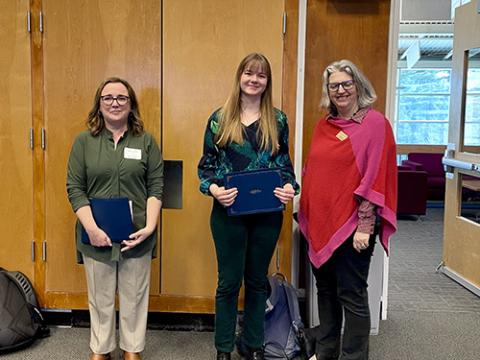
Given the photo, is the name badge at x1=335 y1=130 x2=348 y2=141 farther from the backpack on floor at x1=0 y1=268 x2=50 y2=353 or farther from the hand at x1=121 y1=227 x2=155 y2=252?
the backpack on floor at x1=0 y1=268 x2=50 y2=353

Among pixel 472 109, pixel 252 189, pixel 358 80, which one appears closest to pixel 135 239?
pixel 252 189

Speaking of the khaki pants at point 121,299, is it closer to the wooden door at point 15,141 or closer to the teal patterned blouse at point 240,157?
the teal patterned blouse at point 240,157

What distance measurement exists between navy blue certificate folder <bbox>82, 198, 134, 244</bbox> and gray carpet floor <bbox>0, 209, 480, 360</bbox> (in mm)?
754

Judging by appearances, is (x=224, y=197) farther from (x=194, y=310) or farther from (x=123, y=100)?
(x=194, y=310)

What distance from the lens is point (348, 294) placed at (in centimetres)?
201

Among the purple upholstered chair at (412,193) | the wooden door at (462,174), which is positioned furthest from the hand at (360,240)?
the purple upholstered chair at (412,193)

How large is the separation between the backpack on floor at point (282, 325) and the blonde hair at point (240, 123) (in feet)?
2.78

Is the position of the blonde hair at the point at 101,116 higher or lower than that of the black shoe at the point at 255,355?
higher

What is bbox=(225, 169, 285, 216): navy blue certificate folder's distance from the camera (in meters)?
2.06

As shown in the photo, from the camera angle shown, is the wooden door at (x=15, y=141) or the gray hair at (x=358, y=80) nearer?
the gray hair at (x=358, y=80)

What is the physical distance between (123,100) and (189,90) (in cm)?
56

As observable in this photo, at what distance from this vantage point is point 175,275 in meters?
2.72

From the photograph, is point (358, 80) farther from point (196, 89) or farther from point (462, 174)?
point (462, 174)

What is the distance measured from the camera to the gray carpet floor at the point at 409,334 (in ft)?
8.24
